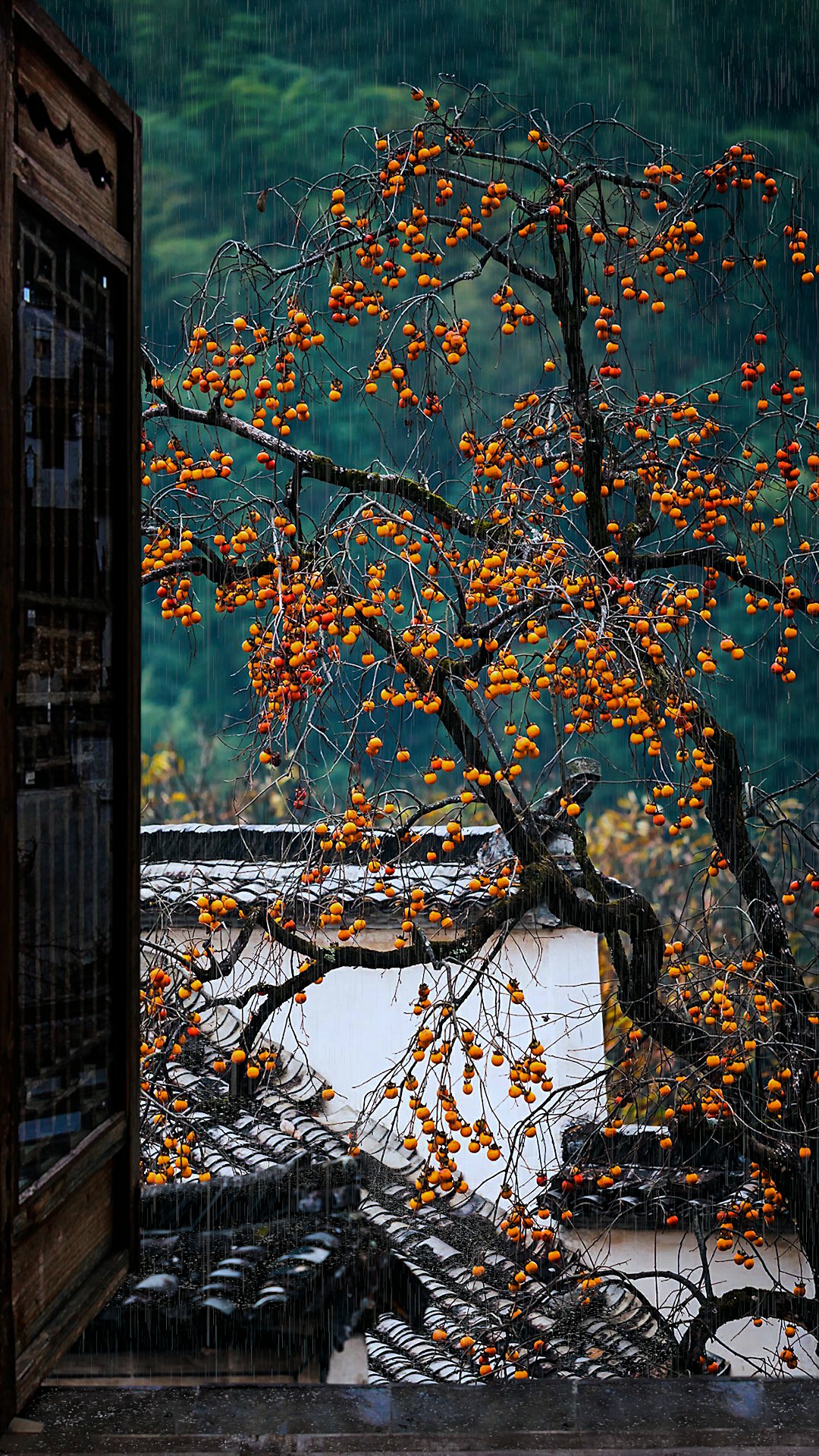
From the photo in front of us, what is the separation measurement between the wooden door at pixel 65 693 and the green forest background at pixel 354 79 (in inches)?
162

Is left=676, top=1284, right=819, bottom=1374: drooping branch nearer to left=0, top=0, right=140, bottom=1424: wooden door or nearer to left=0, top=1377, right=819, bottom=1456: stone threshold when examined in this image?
left=0, top=1377, right=819, bottom=1456: stone threshold

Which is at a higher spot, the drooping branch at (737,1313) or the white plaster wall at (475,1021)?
the white plaster wall at (475,1021)

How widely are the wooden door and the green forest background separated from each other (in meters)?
4.13

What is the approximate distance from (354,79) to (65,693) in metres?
5.87

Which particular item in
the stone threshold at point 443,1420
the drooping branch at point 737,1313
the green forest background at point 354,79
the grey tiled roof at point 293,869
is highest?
the green forest background at point 354,79

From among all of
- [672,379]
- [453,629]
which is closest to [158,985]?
[453,629]

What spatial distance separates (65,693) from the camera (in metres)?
1.15

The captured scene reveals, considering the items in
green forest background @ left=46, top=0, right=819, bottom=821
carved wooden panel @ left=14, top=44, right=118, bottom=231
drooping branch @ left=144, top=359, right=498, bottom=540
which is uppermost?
green forest background @ left=46, top=0, right=819, bottom=821

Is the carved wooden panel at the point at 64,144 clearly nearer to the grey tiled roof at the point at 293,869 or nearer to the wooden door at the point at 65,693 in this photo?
the wooden door at the point at 65,693

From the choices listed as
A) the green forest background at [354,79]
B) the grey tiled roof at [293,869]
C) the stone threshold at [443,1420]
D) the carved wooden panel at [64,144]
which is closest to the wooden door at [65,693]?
the carved wooden panel at [64,144]

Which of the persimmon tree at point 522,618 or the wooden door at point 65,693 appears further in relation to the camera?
the persimmon tree at point 522,618

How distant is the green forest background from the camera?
5.62m

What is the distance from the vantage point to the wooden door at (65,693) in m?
0.96

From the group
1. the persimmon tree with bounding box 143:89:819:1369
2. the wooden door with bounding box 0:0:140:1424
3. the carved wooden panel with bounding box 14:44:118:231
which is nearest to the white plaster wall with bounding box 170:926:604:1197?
the persimmon tree with bounding box 143:89:819:1369
